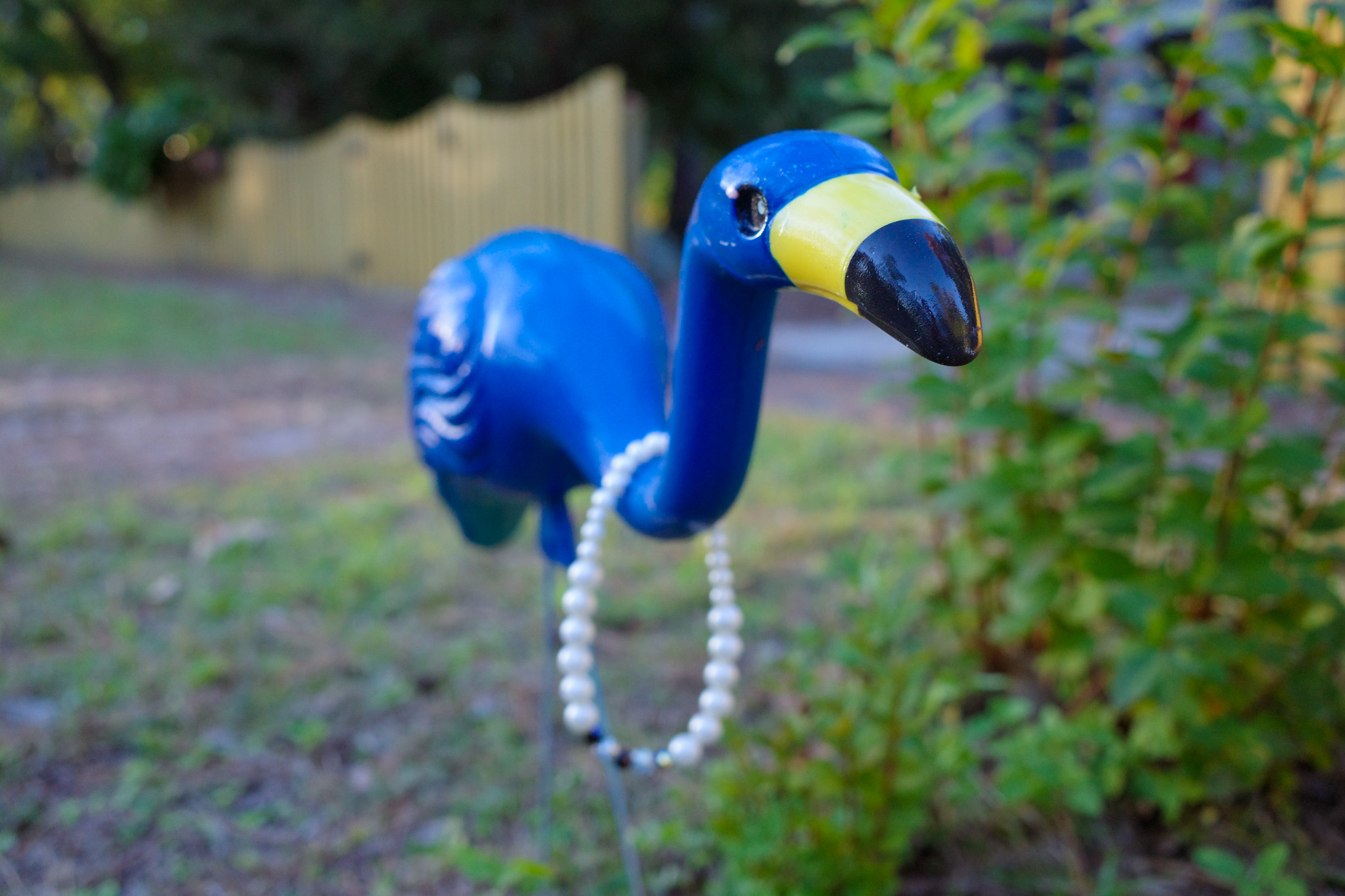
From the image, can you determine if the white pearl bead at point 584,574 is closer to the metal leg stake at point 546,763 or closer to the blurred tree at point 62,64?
Result: the metal leg stake at point 546,763

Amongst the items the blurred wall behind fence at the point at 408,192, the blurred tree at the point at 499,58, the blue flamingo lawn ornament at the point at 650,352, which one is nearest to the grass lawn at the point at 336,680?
the blue flamingo lawn ornament at the point at 650,352

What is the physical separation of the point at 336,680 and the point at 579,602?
1366 millimetres

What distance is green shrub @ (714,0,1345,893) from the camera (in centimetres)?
140

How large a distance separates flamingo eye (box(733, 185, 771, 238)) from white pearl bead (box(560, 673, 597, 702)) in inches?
22.2

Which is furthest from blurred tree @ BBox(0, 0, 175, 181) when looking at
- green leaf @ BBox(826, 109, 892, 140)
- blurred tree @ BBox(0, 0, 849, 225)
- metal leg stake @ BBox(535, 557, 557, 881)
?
green leaf @ BBox(826, 109, 892, 140)

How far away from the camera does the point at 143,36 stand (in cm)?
1731

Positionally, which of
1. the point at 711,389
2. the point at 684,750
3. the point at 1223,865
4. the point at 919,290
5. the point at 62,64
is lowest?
the point at 62,64

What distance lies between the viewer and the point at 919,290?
700mm

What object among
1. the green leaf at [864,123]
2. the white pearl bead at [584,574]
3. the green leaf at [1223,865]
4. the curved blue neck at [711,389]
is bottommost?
the green leaf at [1223,865]

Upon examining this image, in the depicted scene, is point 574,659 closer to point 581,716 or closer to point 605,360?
point 581,716

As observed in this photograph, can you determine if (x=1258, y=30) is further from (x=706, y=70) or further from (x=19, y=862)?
(x=706, y=70)

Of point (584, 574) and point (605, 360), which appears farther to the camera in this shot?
point (605, 360)

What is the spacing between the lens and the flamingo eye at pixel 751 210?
0.82 m

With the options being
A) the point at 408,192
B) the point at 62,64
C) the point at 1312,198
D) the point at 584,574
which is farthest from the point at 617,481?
the point at 62,64
